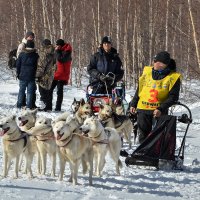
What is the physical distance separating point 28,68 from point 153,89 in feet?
15.7

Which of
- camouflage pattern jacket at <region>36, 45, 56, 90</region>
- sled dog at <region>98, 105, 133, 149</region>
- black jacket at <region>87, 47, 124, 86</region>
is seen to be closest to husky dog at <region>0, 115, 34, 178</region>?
sled dog at <region>98, 105, 133, 149</region>

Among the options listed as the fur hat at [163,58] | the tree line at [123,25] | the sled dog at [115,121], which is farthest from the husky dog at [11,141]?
the tree line at [123,25]

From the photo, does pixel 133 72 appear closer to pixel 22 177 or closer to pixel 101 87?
pixel 101 87

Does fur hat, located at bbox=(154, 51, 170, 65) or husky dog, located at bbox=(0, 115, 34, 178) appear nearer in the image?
husky dog, located at bbox=(0, 115, 34, 178)

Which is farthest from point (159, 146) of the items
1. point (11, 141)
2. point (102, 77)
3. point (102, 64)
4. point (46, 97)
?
point (46, 97)

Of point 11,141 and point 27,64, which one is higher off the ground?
point 27,64

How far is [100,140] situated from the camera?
5.32 m

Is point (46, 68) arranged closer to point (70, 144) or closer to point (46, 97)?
point (46, 97)

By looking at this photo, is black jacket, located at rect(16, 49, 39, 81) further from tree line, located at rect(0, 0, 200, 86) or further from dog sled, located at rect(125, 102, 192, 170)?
tree line, located at rect(0, 0, 200, 86)

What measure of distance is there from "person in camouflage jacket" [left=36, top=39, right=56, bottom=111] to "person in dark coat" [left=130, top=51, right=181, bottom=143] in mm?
4437

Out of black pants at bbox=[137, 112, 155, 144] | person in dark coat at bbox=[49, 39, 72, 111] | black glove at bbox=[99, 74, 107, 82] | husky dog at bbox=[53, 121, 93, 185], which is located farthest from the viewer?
person in dark coat at bbox=[49, 39, 72, 111]

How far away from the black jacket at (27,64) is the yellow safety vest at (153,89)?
4518mm

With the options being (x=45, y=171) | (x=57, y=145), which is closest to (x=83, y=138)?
(x=57, y=145)

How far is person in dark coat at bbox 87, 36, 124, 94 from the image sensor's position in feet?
26.0
